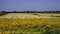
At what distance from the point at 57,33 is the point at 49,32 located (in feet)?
1.06

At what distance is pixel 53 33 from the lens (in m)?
6.57

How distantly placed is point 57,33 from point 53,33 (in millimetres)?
170

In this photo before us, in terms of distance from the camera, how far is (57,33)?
6605 mm

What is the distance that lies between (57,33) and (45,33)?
Answer: 19.0 inches

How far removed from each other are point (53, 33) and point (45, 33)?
331 millimetres

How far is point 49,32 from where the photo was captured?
6.66 metres

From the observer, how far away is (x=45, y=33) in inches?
263

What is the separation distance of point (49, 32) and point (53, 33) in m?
0.18
